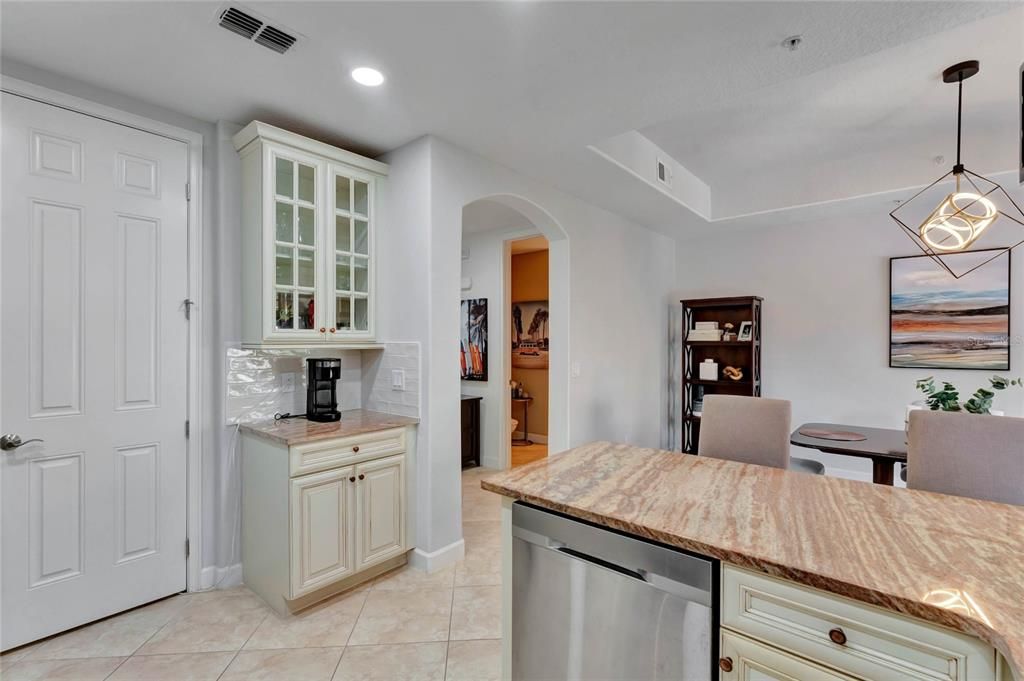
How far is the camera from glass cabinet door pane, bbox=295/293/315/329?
2.64 metres

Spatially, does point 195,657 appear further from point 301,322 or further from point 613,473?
point 613,473

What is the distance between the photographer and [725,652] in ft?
3.95

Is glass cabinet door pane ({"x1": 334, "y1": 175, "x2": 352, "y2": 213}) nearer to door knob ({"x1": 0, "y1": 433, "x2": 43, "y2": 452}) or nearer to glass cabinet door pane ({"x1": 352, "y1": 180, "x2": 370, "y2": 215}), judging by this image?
glass cabinet door pane ({"x1": 352, "y1": 180, "x2": 370, "y2": 215})

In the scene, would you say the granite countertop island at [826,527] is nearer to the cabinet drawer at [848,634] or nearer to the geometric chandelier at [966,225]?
the cabinet drawer at [848,634]

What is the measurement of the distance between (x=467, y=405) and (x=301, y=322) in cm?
267

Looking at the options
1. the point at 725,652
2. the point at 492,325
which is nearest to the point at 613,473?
the point at 725,652

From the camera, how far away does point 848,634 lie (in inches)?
41.1

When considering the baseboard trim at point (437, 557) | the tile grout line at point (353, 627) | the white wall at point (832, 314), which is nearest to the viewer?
the tile grout line at point (353, 627)

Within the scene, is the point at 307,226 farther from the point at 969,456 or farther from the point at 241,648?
the point at 969,456

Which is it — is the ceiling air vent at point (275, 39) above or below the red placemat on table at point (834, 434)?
above

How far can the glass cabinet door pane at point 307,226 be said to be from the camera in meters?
2.67

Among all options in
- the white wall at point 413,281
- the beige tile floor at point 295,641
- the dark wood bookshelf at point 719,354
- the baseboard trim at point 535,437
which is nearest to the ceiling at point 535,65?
the white wall at point 413,281

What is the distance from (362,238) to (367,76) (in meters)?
1.04

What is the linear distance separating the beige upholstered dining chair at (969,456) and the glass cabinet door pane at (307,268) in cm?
292
